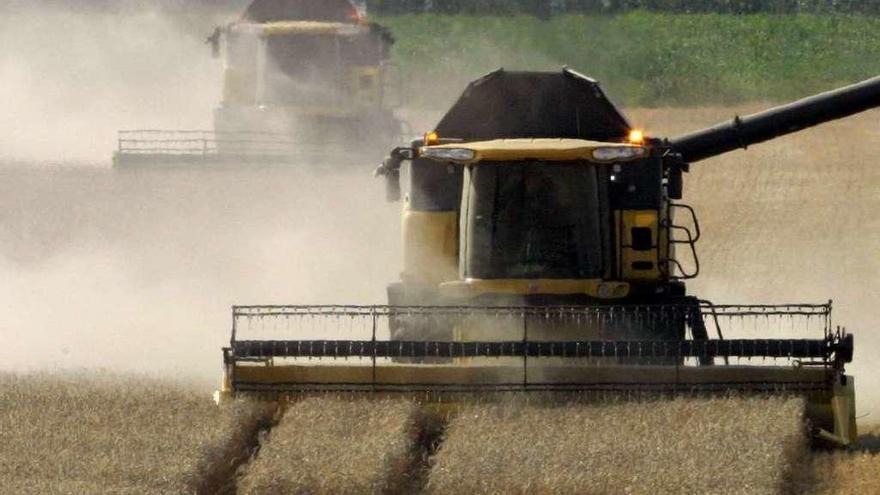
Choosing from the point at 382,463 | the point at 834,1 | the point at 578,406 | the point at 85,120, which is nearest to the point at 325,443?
the point at 382,463

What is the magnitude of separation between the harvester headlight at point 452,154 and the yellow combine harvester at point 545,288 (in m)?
0.01

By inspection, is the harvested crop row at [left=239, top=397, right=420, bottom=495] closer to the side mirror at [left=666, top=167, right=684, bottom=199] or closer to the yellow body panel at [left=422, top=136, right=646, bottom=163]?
the yellow body panel at [left=422, top=136, right=646, bottom=163]

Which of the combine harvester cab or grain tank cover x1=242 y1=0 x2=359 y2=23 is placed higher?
grain tank cover x1=242 y1=0 x2=359 y2=23

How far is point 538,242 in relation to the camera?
13883 mm

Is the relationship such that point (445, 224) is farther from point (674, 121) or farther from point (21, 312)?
point (674, 121)

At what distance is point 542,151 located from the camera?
13.9 meters

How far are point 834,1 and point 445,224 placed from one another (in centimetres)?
3285

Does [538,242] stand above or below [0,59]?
below

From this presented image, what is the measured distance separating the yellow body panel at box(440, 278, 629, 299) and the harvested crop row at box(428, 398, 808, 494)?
0.90m

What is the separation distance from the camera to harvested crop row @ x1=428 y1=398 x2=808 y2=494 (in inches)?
440

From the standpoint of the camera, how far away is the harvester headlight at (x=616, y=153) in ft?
45.7

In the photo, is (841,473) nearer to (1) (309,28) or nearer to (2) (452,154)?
(2) (452,154)

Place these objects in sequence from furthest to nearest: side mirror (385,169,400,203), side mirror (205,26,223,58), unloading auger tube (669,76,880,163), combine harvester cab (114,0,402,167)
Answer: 1. side mirror (205,26,223,58)
2. combine harvester cab (114,0,402,167)
3. unloading auger tube (669,76,880,163)
4. side mirror (385,169,400,203)

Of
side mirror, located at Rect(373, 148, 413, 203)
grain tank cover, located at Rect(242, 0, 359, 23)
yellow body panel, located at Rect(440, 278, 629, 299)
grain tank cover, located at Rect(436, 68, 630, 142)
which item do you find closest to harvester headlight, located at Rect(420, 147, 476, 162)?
side mirror, located at Rect(373, 148, 413, 203)
